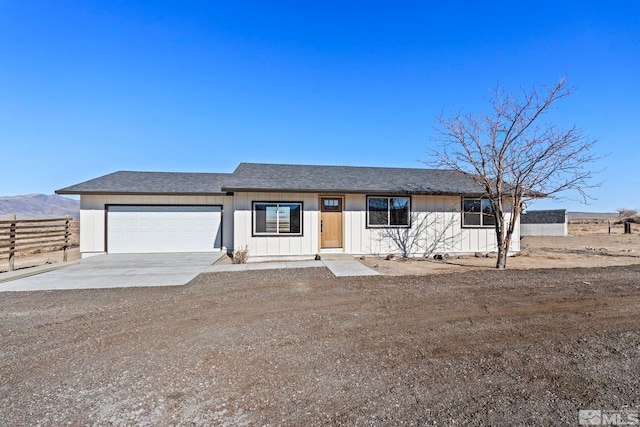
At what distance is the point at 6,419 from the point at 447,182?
1407 cm

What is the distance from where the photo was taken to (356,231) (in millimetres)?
12055

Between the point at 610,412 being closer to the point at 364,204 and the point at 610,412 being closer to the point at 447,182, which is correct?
the point at 364,204

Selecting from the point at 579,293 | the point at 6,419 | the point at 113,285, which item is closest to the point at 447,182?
the point at 579,293

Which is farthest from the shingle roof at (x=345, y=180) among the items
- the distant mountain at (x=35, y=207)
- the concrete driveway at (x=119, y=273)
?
the distant mountain at (x=35, y=207)

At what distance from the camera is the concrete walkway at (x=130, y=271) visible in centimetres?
729

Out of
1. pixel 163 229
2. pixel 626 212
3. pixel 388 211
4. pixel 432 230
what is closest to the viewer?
pixel 388 211

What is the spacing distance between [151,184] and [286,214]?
6483 mm

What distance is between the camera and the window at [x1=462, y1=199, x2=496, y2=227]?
12.8 m

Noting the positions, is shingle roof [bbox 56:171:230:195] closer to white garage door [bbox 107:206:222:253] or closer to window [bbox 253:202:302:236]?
white garage door [bbox 107:206:222:253]

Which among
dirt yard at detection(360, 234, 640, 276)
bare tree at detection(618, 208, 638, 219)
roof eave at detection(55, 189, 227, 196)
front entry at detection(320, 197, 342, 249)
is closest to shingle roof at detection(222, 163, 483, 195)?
front entry at detection(320, 197, 342, 249)

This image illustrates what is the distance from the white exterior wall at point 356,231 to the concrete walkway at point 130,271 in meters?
0.91

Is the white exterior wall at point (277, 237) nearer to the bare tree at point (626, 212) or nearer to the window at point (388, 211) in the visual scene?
the window at point (388, 211)

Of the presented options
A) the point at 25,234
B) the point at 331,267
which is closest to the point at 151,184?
the point at 25,234

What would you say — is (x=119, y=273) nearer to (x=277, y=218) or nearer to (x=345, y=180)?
(x=277, y=218)
